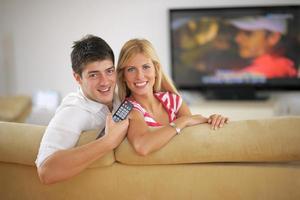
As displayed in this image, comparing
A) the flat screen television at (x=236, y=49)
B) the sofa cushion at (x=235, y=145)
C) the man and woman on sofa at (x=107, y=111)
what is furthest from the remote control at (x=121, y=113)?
the flat screen television at (x=236, y=49)

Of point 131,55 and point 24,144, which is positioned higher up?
point 131,55

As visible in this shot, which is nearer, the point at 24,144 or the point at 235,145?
the point at 235,145

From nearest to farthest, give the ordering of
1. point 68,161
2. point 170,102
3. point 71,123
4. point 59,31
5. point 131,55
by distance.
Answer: point 68,161 → point 71,123 → point 131,55 → point 170,102 → point 59,31

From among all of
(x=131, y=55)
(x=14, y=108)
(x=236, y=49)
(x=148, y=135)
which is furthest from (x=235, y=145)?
(x=236, y=49)

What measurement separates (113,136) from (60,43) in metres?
3.72

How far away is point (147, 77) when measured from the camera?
Result: 1.63 meters

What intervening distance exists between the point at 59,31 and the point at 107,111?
3459 millimetres

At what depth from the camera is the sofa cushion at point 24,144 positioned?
125cm

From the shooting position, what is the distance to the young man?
3.87ft

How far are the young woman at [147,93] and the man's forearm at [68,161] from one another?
135 millimetres

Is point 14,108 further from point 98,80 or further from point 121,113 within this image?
point 121,113

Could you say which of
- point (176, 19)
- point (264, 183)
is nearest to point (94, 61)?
point (264, 183)

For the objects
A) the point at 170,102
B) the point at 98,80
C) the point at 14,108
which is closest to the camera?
the point at 98,80

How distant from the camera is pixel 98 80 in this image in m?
1.47
